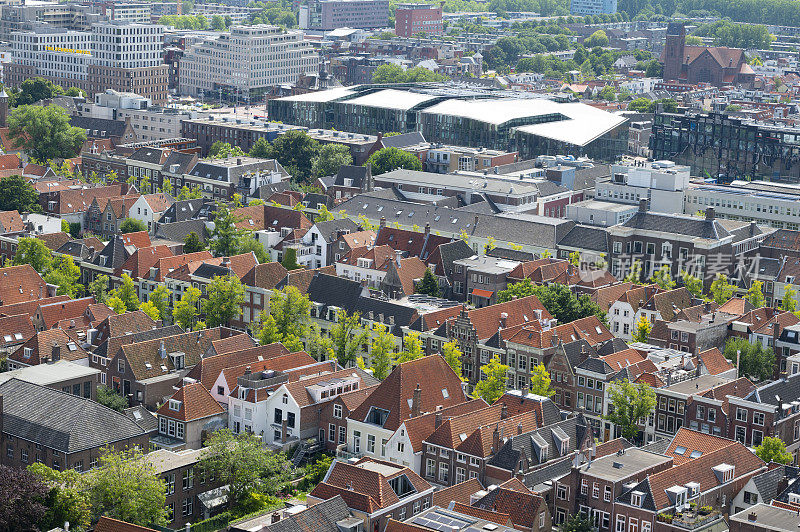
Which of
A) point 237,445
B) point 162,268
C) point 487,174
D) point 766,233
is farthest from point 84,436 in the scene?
point 487,174

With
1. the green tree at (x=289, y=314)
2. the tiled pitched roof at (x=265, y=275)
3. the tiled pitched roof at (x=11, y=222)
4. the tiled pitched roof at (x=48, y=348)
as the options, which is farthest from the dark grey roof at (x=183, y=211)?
the tiled pitched roof at (x=48, y=348)

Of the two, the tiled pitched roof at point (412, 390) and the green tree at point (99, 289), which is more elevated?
the tiled pitched roof at point (412, 390)

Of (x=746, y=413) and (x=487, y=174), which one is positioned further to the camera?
(x=487, y=174)

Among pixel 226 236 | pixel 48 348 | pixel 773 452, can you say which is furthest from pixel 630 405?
pixel 226 236

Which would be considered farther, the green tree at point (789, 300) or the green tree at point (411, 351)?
the green tree at point (789, 300)

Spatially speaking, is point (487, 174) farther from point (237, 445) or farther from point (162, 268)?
point (237, 445)

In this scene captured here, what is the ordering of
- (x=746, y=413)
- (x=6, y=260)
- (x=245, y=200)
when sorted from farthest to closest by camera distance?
(x=245, y=200), (x=6, y=260), (x=746, y=413)

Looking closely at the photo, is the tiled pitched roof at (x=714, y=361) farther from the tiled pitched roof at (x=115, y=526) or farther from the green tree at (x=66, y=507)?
the tiled pitched roof at (x=115, y=526)
